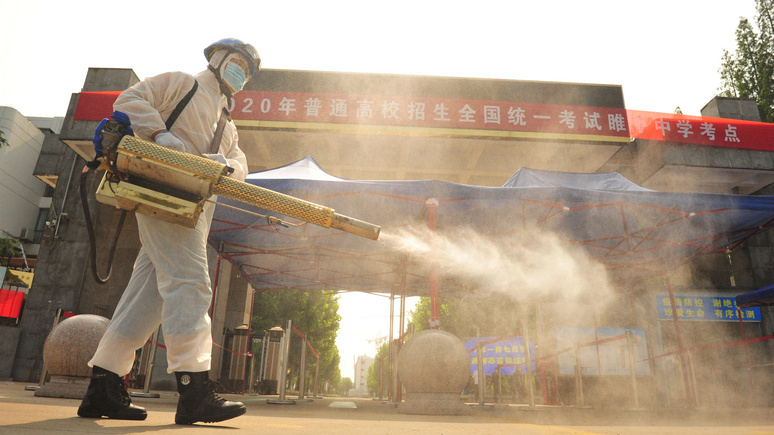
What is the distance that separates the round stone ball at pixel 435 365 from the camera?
5.18 m

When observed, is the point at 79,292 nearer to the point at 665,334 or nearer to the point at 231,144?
the point at 231,144

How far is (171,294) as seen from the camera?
2367 millimetres

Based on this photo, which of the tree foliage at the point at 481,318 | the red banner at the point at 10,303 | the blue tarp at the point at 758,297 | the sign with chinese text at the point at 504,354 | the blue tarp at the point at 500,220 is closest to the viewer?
the blue tarp at the point at 500,220

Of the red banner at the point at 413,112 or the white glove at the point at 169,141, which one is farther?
the red banner at the point at 413,112

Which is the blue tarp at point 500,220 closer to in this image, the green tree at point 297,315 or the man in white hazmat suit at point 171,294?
the man in white hazmat suit at point 171,294

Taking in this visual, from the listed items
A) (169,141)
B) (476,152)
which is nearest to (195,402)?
(169,141)

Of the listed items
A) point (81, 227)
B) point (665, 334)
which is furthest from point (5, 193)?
point (665, 334)

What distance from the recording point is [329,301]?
1256 inches

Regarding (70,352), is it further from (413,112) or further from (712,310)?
(712,310)

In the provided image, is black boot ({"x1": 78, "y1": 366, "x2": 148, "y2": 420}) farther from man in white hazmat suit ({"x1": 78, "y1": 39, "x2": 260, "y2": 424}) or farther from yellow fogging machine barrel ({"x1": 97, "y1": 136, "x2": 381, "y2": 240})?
yellow fogging machine barrel ({"x1": 97, "y1": 136, "x2": 381, "y2": 240})

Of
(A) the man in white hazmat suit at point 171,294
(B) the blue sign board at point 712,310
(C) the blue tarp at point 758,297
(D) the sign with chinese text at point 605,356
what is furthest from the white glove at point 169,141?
(B) the blue sign board at point 712,310

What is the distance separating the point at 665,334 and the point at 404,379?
40.8 feet

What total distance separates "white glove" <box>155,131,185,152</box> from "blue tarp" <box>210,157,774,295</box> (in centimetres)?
475

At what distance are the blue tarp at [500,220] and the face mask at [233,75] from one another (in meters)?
4.27
